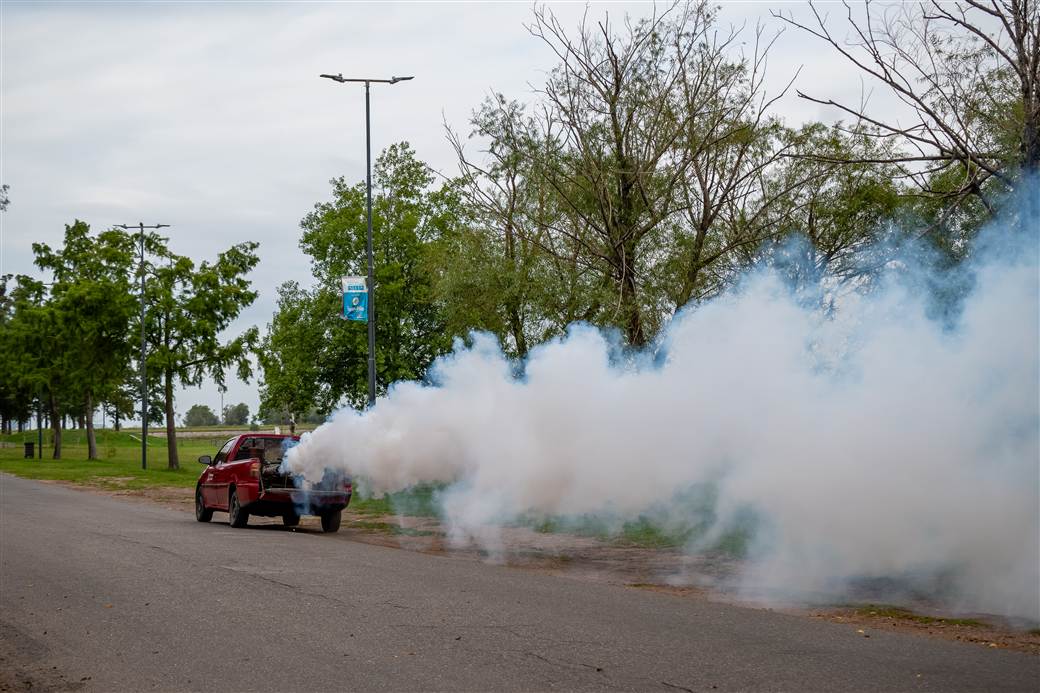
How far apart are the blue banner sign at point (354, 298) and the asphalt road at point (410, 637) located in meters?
12.1

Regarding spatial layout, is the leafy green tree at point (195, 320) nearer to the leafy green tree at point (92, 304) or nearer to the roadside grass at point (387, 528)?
the leafy green tree at point (92, 304)

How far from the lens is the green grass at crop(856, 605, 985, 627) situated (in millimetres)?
9102

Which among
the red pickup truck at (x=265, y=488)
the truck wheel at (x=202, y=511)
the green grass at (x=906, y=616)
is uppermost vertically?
the red pickup truck at (x=265, y=488)

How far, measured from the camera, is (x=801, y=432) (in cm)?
1127

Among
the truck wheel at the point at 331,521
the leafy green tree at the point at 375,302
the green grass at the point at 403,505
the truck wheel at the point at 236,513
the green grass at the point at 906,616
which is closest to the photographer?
the green grass at the point at 906,616

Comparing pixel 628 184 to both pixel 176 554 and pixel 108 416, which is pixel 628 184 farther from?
pixel 108 416

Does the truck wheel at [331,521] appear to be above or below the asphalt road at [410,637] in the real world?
below

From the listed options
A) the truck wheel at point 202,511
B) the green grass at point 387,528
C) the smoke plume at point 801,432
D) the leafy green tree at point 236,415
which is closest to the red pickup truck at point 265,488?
the truck wheel at point 202,511

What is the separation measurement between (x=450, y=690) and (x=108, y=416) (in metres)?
112

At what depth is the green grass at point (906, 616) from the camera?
910 centimetres

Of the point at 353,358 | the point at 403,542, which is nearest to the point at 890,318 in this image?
the point at 403,542

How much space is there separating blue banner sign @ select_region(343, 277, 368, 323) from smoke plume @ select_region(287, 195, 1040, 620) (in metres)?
8.71

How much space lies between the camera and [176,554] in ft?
47.5

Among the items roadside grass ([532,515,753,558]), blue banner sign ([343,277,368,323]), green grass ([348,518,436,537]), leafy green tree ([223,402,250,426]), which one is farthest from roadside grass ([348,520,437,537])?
leafy green tree ([223,402,250,426])
